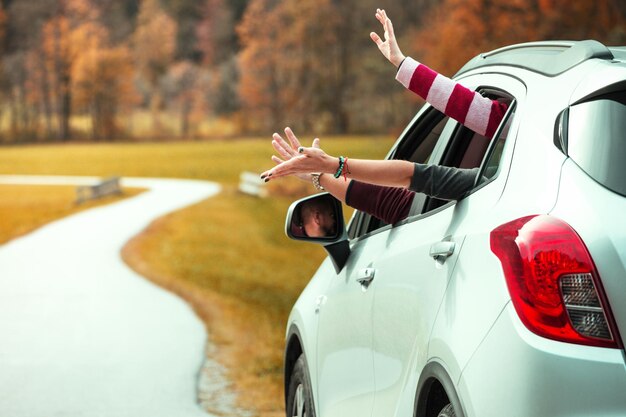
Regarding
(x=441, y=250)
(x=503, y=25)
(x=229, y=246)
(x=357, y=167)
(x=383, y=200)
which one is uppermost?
(x=357, y=167)

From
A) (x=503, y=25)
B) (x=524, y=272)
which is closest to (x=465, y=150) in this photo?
(x=524, y=272)

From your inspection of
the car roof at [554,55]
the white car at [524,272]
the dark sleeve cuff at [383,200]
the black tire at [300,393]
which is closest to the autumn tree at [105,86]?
the black tire at [300,393]

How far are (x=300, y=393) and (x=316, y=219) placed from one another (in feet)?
3.24

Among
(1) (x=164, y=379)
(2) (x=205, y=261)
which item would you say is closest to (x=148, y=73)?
(2) (x=205, y=261)

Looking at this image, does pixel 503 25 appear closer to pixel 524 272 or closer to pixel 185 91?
pixel 185 91

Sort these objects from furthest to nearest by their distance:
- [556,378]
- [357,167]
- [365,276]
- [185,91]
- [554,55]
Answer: [185,91] < [365,276] < [357,167] < [554,55] < [556,378]

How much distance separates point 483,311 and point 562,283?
8.7 inches

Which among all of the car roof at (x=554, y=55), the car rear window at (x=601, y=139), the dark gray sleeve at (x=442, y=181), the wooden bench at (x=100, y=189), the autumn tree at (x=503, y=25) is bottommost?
the wooden bench at (x=100, y=189)

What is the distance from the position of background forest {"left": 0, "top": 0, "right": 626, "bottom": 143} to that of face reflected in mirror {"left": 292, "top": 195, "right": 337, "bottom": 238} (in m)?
36.4

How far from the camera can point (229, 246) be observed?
29.5 metres

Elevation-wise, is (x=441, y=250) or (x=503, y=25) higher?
(x=441, y=250)

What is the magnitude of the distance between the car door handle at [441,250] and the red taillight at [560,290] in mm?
353

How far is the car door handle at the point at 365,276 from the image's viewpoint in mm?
3410

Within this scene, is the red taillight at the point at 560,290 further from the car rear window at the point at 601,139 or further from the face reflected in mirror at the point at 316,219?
the face reflected in mirror at the point at 316,219
